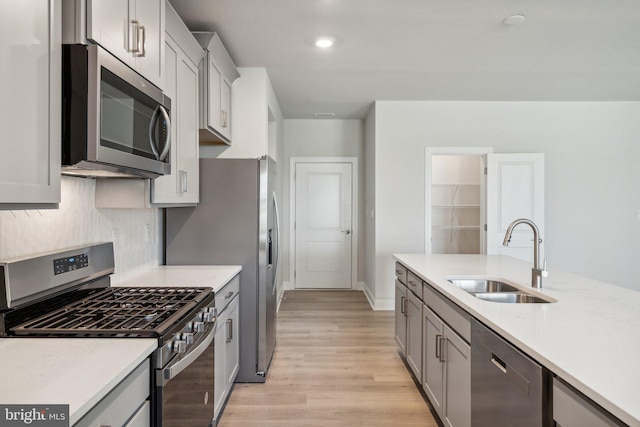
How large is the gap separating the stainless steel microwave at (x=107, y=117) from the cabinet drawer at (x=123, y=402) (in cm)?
71

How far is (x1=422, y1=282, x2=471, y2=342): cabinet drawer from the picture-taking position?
184 cm

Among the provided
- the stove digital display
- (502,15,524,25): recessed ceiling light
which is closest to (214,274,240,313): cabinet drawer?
the stove digital display

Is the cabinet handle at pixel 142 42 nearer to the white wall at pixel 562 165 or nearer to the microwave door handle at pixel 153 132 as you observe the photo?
the microwave door handle at pixel 153 132

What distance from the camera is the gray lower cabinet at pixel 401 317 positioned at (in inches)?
124

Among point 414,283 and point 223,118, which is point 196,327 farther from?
point 223,118

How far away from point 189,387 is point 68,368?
63 cm

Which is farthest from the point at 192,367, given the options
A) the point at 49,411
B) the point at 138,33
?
the point at 138,33

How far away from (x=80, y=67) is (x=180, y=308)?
0.97 m

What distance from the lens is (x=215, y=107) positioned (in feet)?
9.94

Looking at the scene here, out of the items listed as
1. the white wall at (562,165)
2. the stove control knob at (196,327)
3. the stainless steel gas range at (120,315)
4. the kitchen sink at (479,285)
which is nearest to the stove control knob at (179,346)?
the stainless steel gas range at (120,315)

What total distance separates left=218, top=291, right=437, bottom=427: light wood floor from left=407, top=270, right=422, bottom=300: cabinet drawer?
693 mm

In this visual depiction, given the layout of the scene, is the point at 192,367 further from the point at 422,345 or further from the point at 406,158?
the point at 406,158

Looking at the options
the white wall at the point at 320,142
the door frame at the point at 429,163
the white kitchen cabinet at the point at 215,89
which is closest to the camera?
the white kitchen cabinet at the point at 215,89

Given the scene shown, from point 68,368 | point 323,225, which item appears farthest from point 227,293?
point 323,225
